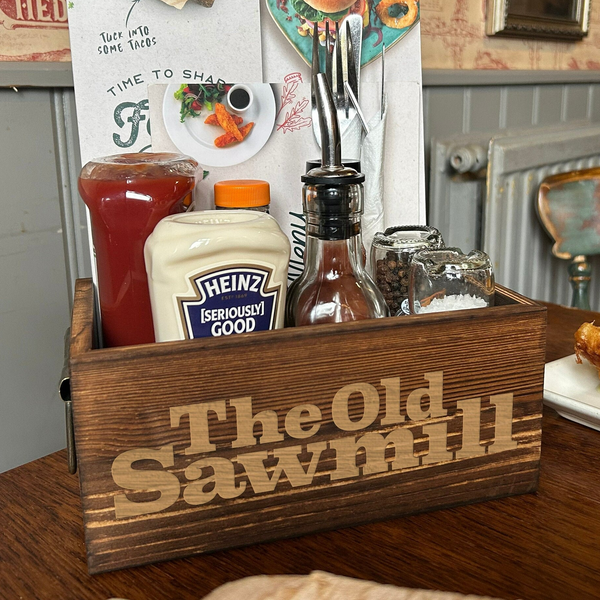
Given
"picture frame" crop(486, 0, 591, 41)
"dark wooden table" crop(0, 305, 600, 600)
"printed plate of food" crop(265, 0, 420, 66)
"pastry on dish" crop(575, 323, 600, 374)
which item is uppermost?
"picture frame" crop(486, 0, 591, 41)

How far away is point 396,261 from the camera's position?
61 cm

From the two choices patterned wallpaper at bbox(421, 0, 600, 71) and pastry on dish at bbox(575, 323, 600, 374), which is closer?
pastry on dish at bbox(575, 323, 600, 374)

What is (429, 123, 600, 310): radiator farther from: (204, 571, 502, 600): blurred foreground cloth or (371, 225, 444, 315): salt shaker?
(204, 571, 502, 600): blurred foreground cloth

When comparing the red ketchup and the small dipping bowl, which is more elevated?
the small dipping bowl

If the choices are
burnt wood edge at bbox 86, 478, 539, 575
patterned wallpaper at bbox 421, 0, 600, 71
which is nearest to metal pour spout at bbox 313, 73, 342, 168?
burnt wood edge at bbox 86, 478, 539, 575

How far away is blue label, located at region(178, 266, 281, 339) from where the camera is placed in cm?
46

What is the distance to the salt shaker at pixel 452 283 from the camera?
1.73ft

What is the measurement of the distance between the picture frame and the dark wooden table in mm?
959

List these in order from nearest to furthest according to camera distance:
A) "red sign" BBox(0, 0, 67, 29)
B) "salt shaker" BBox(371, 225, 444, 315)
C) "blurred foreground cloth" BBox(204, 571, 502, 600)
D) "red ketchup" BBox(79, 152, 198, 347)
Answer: "blurred foreground cloth" BBox(204, 571, 502, 600)
"red ketchup" BBox(79, 152, 198, 347)
"salt shaker" BBox(371, 225, 444, 315)
"red sign" BBox(0, 0, 67, 29)

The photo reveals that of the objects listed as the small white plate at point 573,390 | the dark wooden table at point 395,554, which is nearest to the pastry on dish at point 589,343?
the small white plate at point 573,390

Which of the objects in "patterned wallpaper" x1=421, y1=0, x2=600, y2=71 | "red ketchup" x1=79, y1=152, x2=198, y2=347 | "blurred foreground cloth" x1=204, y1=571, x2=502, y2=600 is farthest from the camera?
"patterned wallpaper" x1=421, y1=0, x2=600, y2=71

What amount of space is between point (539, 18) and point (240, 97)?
898mm

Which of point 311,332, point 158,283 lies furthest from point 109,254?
point 311,332

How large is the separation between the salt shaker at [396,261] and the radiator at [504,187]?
0.59 metres
